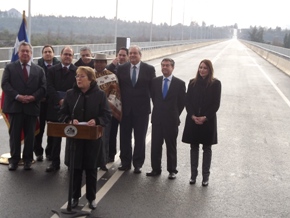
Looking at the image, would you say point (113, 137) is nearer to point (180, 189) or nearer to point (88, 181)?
point (180, 189)

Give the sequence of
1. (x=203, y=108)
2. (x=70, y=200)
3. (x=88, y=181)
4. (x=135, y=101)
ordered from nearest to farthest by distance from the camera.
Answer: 1. (x=70, y=200)
2. (x=88, y=181)
3. (x=203, y=108)
4. (x=135, y=101)

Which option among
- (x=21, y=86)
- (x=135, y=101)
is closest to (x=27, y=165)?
(x=21, y=86)

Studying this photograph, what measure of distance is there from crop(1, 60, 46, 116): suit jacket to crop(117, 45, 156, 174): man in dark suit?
123 cm

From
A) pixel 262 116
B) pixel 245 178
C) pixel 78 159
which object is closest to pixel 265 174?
pixel 245 178

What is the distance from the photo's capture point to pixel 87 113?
5863 millimetres

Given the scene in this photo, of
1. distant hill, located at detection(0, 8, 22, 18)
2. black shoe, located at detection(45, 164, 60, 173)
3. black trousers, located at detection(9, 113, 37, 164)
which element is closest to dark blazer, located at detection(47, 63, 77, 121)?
black trousers, located at detection(9, 113, 37, 164)

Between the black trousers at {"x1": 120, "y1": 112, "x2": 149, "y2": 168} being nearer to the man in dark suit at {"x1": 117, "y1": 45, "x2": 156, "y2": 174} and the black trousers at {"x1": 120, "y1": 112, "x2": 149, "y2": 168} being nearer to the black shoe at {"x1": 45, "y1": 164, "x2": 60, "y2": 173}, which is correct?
the man in dark suit at {"x1": 117, "y1": 45, "x2": 156, "y2": 174}

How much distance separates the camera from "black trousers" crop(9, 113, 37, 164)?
24.6 ft

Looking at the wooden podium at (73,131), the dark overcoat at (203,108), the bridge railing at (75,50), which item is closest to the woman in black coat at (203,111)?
the dark overcoat at (203,108)

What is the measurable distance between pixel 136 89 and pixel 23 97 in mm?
1716

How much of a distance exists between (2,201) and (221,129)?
A: 6965 millimetres

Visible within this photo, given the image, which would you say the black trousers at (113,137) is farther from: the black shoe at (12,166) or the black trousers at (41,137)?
the black shoe at (12,166)

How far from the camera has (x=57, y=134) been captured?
555 cm

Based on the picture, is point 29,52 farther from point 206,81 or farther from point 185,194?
point 185,194
